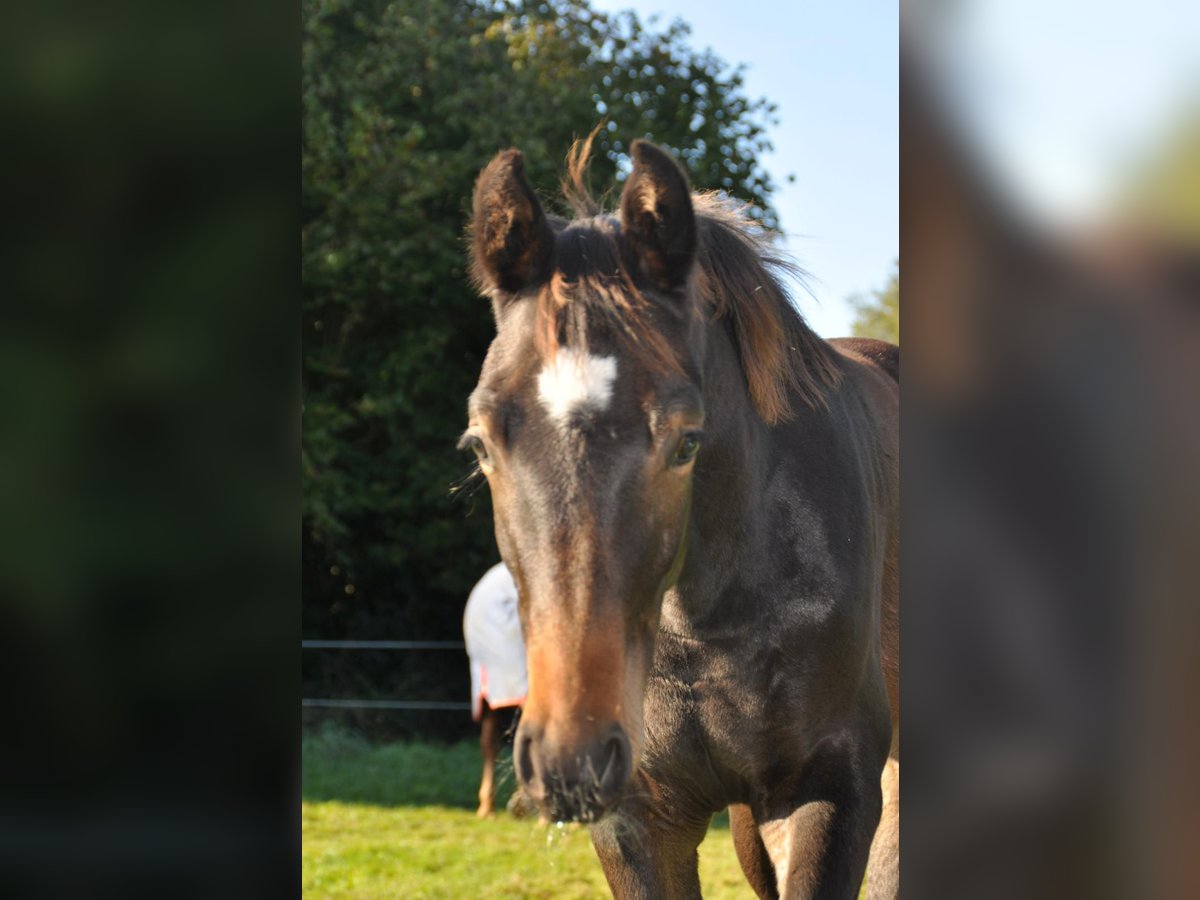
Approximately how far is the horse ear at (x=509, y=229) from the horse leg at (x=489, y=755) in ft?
22.2

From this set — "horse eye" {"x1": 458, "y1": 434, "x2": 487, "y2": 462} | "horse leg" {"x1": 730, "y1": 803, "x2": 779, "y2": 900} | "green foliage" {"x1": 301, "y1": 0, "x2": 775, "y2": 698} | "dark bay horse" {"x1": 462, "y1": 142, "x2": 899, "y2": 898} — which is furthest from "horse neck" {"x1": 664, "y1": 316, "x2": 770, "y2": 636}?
"green foliage" {"x1": 301, "y1": 0, "x2": 775, "y2": 698}

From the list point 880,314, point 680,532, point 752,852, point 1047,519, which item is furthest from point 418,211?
point 1047,519

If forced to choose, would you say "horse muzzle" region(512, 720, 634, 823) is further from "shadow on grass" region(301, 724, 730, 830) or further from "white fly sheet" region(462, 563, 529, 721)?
"shadow on grass" region(301, 724, 730, 830)

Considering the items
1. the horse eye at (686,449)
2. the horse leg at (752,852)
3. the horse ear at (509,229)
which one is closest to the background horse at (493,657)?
the horse leg at (752,852)

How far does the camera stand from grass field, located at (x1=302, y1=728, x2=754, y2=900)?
595 centimetres

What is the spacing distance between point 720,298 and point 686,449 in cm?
60

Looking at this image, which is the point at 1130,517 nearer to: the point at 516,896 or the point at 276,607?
the point at 276,607

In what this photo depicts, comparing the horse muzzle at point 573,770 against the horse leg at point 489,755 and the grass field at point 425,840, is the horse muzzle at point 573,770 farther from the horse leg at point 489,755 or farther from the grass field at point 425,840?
the horse leg at point 489,755

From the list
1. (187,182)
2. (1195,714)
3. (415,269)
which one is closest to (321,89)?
(415,269)

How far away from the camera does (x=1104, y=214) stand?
3.14 feet

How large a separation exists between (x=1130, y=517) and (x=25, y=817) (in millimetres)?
1140

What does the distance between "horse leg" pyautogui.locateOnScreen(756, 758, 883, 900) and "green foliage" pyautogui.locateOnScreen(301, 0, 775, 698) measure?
8.47 m

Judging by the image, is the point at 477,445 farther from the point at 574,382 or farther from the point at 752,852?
the point at 752,852

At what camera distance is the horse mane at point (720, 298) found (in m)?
2.10
